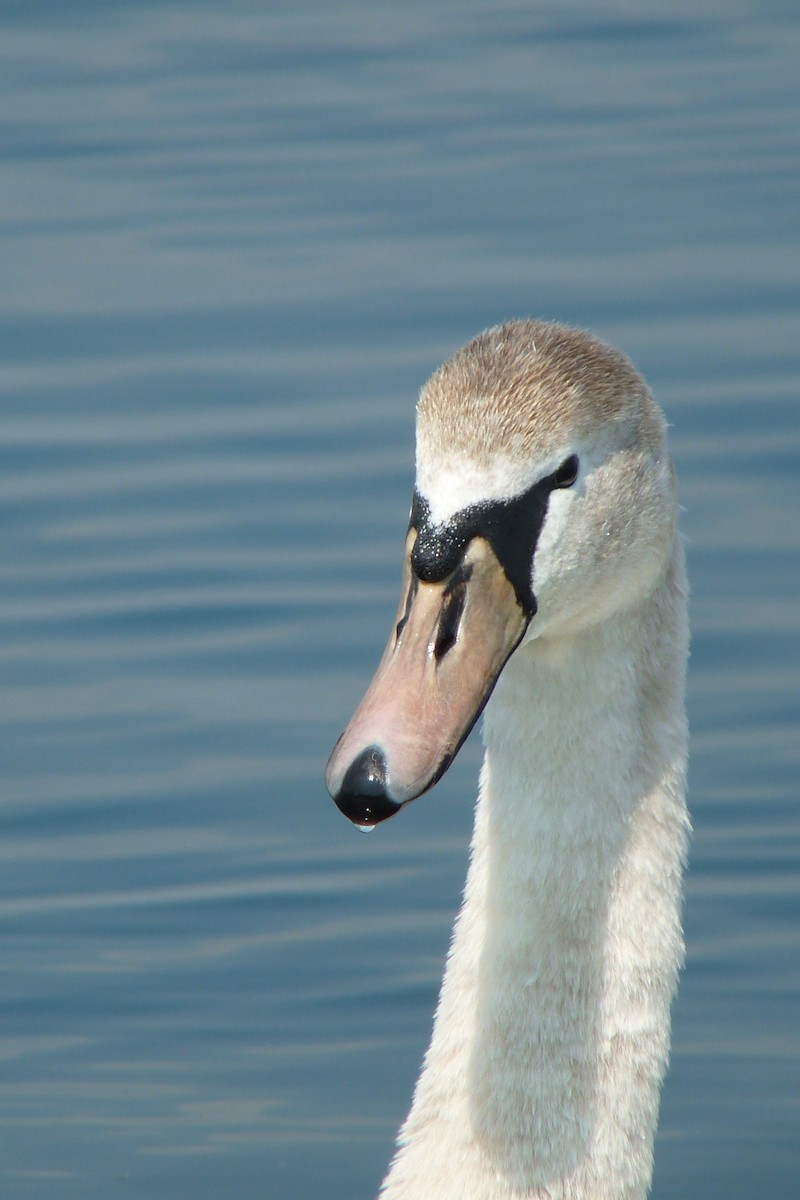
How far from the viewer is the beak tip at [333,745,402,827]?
14.2ft

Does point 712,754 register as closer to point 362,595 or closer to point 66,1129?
point 362,595

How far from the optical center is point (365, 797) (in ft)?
14.2

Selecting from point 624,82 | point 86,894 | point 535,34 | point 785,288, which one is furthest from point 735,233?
point 86,894

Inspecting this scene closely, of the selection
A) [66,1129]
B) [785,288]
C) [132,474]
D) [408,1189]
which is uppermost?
[785,288]

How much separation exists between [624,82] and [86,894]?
7.14 metres

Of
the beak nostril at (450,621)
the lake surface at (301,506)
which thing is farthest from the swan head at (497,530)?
the lake surface at (301,506)

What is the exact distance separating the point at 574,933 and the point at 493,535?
3.57 feet

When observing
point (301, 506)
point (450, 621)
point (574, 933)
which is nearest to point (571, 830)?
point (574, 933)

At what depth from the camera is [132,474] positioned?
9797 mm

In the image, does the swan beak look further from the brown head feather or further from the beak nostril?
the brown head feather

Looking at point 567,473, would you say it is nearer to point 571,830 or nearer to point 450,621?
point 450,621

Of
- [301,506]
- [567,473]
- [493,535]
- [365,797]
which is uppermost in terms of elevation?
[301,506]

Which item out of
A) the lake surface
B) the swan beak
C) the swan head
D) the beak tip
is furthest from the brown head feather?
the lake surface

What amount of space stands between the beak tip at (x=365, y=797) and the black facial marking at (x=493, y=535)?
46 centimetres
